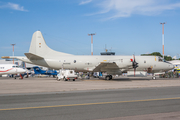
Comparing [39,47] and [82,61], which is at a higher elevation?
[39,47]

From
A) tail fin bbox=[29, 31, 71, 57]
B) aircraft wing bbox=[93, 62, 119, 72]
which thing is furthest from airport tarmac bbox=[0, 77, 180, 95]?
tail fin bbox=[29, 31, 71, 57]

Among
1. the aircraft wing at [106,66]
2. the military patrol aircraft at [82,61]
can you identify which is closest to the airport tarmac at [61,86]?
the aircraft wing at [106,66]

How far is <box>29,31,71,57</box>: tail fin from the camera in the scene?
113ft

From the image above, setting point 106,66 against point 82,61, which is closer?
point 106,66

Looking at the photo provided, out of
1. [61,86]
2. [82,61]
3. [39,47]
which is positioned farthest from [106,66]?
[39,47]

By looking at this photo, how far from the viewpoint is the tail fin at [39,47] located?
3443 cm

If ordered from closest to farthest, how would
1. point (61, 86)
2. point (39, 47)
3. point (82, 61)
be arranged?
point (61, 86), point (82, 61), point (39, 47)

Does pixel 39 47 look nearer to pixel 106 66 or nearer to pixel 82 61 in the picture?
pixel 82 61

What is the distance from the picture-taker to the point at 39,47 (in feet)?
113

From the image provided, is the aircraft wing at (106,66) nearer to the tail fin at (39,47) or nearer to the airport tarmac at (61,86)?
the airport tarmac at (61,86)


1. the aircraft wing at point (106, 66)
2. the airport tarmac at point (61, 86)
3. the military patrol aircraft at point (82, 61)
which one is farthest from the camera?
the military patrol aircraft at point (82, 61)

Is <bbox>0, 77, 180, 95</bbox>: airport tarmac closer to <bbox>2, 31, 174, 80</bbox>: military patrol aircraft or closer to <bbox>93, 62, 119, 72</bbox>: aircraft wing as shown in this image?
<bbox>93, 62, 119, 72</bbox>: aircraft wing

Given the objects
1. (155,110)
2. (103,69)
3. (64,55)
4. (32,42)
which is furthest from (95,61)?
(155,110)

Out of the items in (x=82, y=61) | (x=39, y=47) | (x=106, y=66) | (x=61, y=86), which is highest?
(x=39, y=47)
